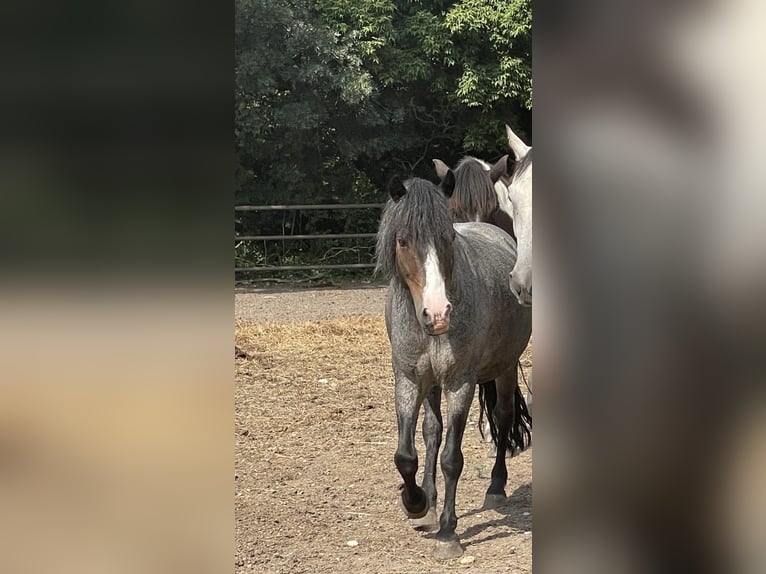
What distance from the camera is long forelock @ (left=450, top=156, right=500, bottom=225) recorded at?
5.24 metres

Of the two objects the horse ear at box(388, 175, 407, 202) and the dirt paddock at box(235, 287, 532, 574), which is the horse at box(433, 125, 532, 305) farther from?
the dirt paddock at box(235, 287, 532, 574)

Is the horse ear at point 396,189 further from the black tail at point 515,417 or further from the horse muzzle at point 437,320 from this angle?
the black tail at point 515,417

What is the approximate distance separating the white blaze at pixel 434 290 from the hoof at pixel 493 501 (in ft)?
4.91

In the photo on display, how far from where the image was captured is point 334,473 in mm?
5113

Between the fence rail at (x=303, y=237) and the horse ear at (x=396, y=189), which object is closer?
the horse ear at (x=396, y=189)

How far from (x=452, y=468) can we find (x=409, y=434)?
0.25 metres
